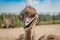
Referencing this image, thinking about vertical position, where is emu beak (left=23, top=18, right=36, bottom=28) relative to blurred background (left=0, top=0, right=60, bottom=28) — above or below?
below

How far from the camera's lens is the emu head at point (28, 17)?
1381 millimetres

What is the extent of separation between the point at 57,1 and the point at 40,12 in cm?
22

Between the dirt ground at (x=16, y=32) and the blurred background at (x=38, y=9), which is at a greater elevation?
the blurred background at (x=38, y=9)

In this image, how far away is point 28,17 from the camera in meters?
1.38

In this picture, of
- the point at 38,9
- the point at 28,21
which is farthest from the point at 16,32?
the point at 38,9

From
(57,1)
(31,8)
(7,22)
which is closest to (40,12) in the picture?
(31,8)

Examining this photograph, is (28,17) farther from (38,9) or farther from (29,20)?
(38,9)

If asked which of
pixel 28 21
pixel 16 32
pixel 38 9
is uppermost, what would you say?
pixel 38 9

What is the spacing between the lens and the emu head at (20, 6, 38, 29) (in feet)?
4.53

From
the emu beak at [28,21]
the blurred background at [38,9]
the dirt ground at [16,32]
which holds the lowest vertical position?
the dirt ground at [16,32]

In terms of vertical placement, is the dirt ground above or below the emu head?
below

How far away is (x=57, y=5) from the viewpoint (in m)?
1.44

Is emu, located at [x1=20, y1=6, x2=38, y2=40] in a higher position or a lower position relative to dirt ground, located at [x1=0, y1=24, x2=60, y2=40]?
higher

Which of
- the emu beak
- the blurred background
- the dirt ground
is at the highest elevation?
the blurred background
